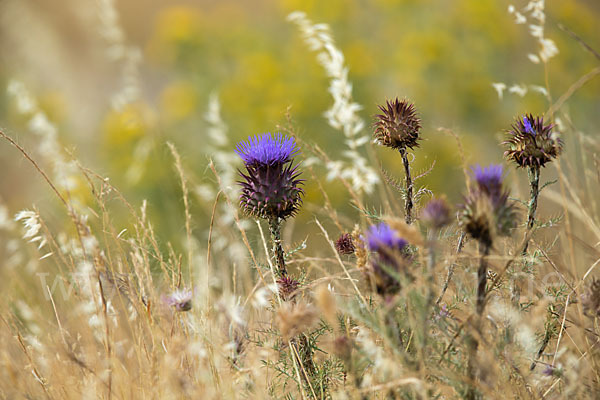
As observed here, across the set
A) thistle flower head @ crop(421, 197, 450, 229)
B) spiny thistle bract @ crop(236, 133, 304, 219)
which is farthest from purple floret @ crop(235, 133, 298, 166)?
thistle flower head @ crop(421, 197, 450, 229)

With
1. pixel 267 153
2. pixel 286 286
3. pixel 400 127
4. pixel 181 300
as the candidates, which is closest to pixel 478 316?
pixel 286 286

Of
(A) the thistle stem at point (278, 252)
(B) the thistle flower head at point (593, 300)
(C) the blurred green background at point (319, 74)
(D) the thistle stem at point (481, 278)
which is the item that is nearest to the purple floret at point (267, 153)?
(A) the thistle stem at point (278, 252)

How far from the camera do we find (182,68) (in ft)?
27.2

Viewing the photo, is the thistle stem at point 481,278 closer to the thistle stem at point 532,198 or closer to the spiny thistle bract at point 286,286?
the thistle stem at point 532,198

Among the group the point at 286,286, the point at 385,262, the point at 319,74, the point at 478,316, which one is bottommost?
the point at 478,316

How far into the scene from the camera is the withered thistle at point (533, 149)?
1.95m

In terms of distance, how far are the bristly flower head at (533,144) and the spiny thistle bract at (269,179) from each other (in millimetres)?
863

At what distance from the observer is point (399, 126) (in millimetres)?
2104

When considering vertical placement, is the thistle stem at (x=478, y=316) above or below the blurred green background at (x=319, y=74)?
below

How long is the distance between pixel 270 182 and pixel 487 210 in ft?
2.85

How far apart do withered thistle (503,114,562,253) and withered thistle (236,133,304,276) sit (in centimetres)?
86

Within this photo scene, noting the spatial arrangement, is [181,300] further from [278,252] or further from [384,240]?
[384,240]

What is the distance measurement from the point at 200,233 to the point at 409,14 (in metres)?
5.22

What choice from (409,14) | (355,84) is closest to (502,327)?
(355,84)
